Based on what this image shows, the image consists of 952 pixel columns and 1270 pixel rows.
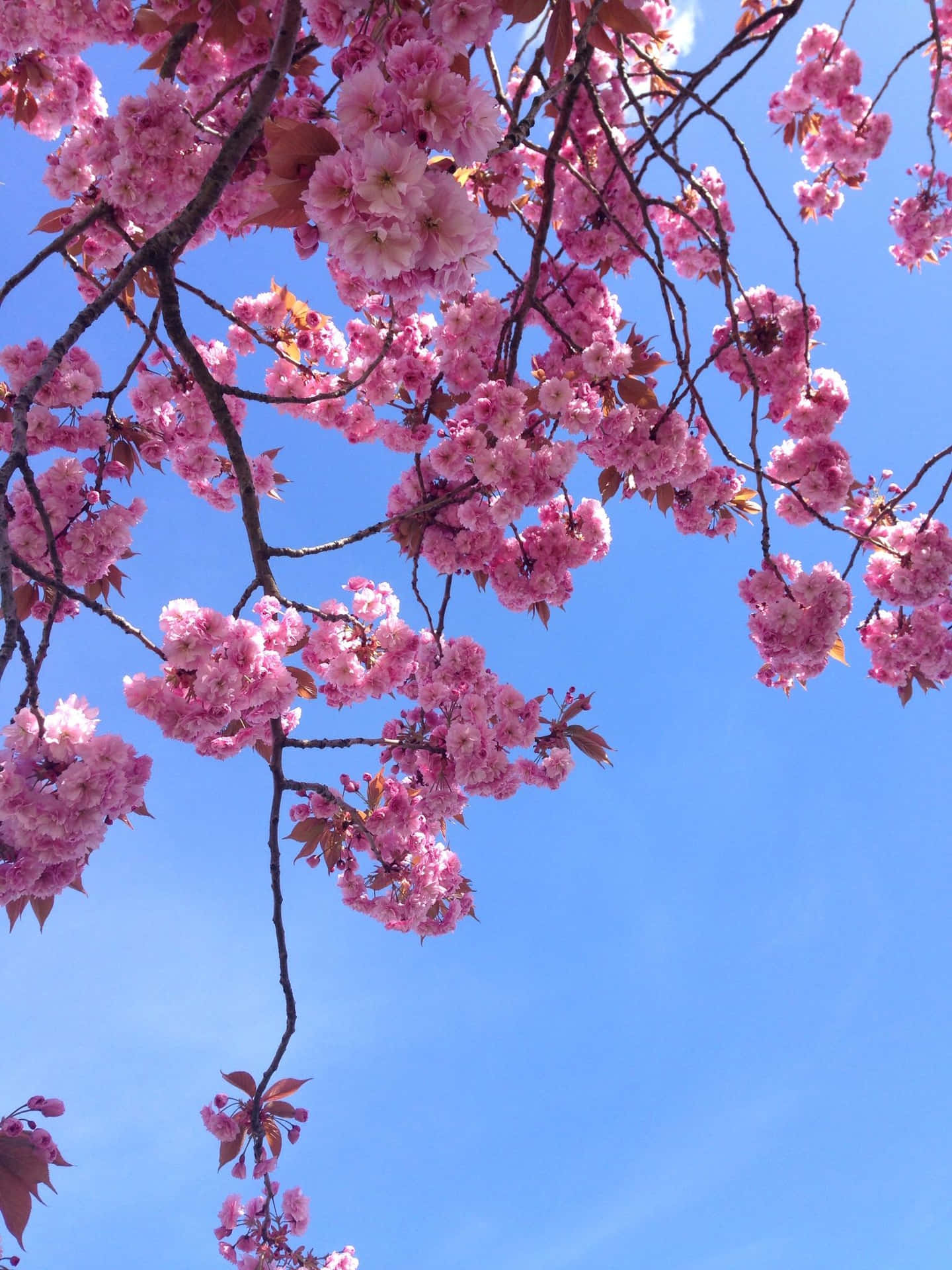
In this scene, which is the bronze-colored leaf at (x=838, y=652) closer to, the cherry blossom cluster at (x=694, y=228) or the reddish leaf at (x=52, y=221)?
the cherry blossom cluster at (x=694, y=228)

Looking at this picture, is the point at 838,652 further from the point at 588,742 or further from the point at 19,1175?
the point at 19,1175

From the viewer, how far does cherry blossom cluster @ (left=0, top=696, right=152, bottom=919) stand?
5.73 ft

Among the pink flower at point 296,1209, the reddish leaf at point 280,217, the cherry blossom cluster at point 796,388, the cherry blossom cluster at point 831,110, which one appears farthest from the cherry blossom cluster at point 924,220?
the pink flower at point 296,1209

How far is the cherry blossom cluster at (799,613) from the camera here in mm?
2736

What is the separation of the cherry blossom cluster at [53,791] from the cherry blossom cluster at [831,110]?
4.73 m

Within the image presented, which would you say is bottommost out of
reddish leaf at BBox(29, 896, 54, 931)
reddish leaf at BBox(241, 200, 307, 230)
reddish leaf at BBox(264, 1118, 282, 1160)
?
reddish leaf at BBox(264, 1118, 282, 1160)

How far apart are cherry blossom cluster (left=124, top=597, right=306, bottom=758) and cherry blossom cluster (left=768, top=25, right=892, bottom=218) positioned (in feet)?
13.8

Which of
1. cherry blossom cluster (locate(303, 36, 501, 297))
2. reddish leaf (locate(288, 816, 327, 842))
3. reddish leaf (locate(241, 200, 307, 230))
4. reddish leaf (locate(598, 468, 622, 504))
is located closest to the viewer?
cherry blossom cluster (locate(303, 36, 501, 297))

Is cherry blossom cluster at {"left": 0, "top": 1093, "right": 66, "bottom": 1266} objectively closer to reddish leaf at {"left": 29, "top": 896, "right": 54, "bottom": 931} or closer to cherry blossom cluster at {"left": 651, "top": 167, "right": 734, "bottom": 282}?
reddish leaf at {"left": 29, "top": 896, "right": 54, "bottom": 931}

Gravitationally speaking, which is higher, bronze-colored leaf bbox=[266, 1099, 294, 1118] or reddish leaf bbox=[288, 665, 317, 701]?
reddish leaf bbox=[288, 665, 317, 701]

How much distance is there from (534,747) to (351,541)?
1.20m

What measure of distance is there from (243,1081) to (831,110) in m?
5.85

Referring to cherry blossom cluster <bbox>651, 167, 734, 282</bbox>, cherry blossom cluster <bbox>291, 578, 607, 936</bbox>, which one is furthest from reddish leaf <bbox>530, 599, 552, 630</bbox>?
cherry blossom cluster <bbox>651, 167, 734, 282</bbox>

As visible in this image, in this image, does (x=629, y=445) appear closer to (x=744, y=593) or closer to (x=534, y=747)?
(x=744, y=593)
